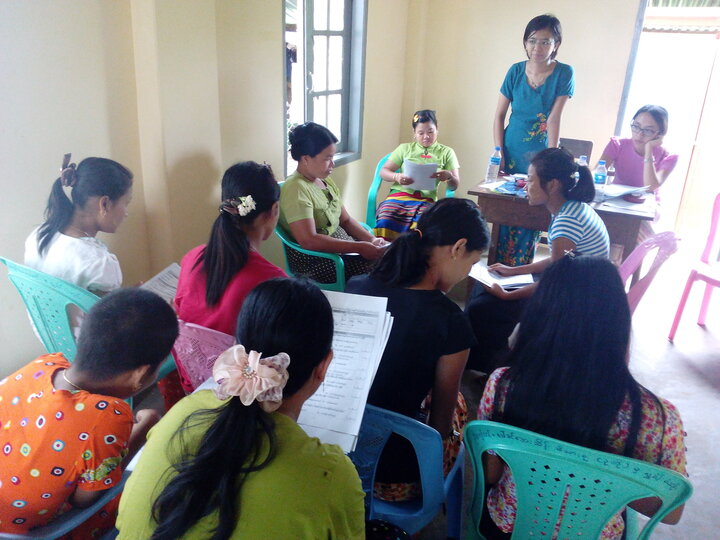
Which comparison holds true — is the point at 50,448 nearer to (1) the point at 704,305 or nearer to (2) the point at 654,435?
(2) the point at 654,435

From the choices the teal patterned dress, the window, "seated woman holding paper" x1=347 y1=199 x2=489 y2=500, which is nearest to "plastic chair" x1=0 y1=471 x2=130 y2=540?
"seated woman holding paper" x1=347 y1=199 x2=489 y2=500

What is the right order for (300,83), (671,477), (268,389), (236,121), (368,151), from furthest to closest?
(368,151) < (300,83) < (236,121) < (671,477) < (268,389)

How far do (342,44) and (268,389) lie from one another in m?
3.46

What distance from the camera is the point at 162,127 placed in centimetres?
220

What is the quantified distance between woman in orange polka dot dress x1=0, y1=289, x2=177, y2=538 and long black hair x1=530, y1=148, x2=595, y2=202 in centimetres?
169

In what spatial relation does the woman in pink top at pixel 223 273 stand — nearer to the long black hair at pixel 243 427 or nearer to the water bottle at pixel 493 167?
the long black hair at pixel 243 427

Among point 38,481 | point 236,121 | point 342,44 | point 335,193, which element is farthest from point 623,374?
point 342,44

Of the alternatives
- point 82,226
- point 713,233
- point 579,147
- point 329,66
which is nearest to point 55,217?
point 82,226

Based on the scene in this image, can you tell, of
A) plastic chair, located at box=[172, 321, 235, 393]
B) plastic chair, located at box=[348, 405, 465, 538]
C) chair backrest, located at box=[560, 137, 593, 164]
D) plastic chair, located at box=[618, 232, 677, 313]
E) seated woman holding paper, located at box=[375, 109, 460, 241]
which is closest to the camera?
plastic chair, located at box=[348, 405, 465, 538]

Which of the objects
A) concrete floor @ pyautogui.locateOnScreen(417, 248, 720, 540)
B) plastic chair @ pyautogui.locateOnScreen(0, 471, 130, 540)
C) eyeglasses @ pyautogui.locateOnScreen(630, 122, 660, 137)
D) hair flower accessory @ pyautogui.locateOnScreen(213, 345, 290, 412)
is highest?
eyeglasses @ pyautogui.locateOnScreen(630, 122, 660, 137)

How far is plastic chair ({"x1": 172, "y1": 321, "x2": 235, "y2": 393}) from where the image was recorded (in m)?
1.47

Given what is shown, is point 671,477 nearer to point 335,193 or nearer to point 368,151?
point 335,193

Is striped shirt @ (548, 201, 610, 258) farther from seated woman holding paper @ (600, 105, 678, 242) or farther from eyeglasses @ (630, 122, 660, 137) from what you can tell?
eyeglasses @ (630, 122, 660, 137)

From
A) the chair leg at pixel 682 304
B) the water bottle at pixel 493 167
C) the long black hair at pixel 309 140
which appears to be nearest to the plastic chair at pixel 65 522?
the long black hair at pixel 309 140
